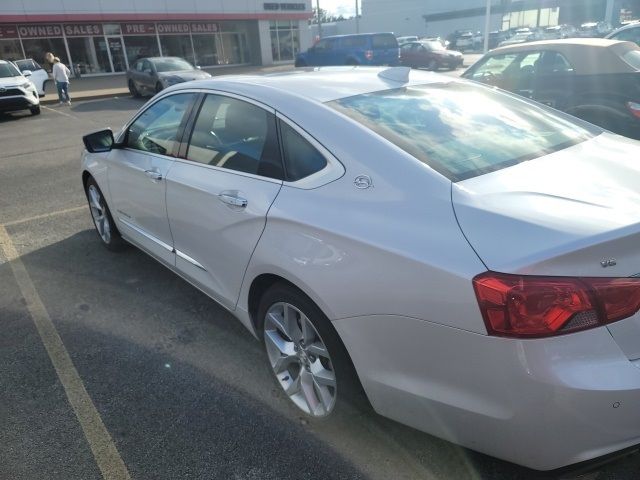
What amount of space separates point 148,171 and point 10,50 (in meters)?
28.8

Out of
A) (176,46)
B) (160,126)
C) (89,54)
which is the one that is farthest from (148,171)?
(176,46)

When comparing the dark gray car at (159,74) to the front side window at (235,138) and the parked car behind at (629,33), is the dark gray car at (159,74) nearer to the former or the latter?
the parked car behind at (629,33)

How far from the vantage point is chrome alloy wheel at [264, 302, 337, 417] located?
2426 millimetres

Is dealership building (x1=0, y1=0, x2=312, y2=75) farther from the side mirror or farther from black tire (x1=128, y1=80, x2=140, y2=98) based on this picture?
the side mirror

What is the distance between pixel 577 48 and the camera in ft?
21.6

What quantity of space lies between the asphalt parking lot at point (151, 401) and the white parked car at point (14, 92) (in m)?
12.2

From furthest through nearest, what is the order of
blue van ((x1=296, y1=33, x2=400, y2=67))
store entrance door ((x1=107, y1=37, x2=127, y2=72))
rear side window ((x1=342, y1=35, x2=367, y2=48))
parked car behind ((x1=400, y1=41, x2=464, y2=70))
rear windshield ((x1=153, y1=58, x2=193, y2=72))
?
store entrance door ((x1=107, y1=37, x2=127, y2=72)) < parked car behind ((x1=400, y1=41, x2=464, y2=70)) < rear side window ((x1=342, y1=35, x2=367, y2=48)) < blue van ((x1=296, y1=33, x2=400, y2=67)) < rear windshield ((x1=153, y1=58, x2=193, y2=72))

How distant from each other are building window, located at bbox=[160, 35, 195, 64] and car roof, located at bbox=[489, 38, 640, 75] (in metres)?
28.6

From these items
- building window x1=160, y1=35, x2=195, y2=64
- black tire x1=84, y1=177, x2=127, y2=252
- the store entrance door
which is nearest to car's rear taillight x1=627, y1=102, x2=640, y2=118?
black tire x1=84, y1=177, x2=127, y2=252

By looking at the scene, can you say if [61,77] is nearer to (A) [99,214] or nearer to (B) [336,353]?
(A) [99,214]

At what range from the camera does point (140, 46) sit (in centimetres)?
3012

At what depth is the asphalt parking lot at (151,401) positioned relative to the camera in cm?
234

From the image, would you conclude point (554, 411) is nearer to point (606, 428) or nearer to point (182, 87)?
point (606, 428)

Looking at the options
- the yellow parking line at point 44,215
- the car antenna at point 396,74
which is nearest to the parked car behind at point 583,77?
the car antenna at point 396,74
